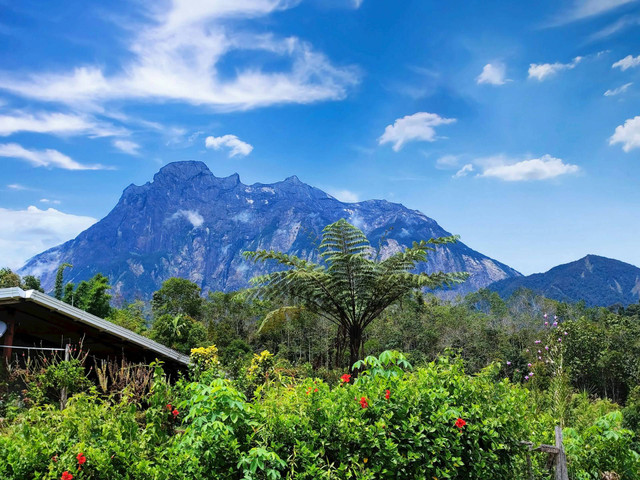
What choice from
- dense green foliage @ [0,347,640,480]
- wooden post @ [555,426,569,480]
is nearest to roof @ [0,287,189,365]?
dense green foliage @ [0,347,640,480]

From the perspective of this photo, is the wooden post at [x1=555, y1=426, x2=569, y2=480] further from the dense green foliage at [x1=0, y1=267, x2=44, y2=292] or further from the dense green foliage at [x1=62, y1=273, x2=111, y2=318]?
the dense green foliage at [x1=0, y1=267, x2=44, y2=292]

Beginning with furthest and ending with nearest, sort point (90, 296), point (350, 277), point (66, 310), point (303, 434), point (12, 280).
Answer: point (12, 280), point (90, 296), point (350, 277), point (66, 310), point (303, 434)

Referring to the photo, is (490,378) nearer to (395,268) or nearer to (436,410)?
(436,410)

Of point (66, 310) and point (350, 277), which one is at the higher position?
point (350, 277)

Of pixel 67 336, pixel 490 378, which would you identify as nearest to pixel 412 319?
pixel 67 336

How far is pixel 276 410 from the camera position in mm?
2379

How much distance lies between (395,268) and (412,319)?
16.6 meters

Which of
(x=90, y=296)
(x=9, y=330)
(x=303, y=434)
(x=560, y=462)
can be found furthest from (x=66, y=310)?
(x=90, y=296)

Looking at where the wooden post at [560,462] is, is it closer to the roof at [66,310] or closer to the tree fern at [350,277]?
the roof at [66,310]

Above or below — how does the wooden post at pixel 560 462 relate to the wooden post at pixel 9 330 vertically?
below

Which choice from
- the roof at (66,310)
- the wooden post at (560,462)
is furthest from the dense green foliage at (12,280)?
the wooden post at (560,462)

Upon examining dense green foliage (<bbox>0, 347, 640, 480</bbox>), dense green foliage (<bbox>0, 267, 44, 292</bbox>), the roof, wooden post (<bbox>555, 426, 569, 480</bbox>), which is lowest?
wooden post (<bbox>555, 426, 569, 480</bbox>)

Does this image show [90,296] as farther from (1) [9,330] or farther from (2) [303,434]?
(2) [303,434]

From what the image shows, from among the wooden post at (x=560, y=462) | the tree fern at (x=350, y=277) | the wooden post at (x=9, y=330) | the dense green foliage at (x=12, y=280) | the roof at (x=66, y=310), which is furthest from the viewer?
the dense green foliage at (x=12, y=280)
